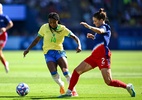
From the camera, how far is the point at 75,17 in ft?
145

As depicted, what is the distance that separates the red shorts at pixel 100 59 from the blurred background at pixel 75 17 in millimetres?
29264

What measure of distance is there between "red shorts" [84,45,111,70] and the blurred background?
96.0 ft

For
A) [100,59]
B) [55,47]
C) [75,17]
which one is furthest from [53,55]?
[75,17]

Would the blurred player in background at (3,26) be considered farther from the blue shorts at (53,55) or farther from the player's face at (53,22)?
the player's face at (53,22)

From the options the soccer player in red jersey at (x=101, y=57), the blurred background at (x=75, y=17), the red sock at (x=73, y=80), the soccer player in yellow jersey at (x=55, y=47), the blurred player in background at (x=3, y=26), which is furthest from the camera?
the blurred background at (x=75, y=17)

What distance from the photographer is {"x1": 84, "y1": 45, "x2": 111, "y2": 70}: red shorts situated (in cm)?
1291

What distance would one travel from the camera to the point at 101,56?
42.5ft

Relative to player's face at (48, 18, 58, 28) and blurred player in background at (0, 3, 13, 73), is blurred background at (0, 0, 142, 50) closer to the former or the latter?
blurred player in background at (0, 3, 13, 73)

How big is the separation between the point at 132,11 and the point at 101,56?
32.5 metres

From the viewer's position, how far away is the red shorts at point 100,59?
1291cm

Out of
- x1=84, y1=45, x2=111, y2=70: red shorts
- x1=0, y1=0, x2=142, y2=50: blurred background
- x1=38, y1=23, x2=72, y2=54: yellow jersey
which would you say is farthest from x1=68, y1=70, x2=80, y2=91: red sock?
x1=0, y1=0, x2=142, y2=50: blurred background

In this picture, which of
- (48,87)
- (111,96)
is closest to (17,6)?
(48,87)

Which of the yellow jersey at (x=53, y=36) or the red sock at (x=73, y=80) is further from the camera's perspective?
the yellow jersey at (x=53, y=36)

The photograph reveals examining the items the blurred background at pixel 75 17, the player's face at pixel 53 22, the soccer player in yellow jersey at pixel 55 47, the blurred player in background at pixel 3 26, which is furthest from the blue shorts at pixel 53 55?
the blurred background at pixel 75 17
